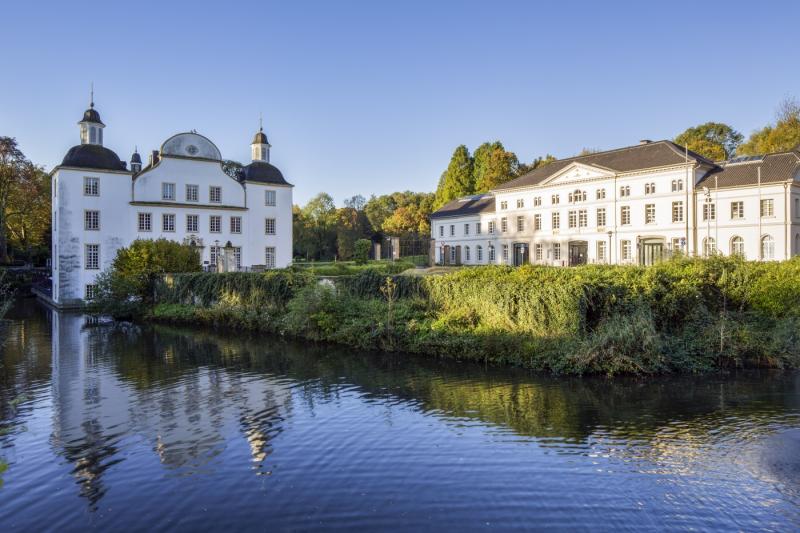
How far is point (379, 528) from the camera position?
617cm

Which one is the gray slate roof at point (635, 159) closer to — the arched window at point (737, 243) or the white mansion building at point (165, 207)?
the arched window at point (737, 243)

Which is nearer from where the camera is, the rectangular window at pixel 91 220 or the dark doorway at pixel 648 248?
the rectangular window at pixel 91 220

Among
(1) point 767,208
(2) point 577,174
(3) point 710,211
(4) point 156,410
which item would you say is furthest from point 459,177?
(4) point 156,410

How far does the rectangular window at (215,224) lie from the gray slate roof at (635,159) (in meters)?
26.3

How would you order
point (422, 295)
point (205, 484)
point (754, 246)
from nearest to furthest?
point (205, 484) → point (422, 295) → point (754, 246)

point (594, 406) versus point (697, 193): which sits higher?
point (697, 193)

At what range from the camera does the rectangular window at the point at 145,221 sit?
37.5 meters

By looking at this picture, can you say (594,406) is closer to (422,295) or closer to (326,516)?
(326,516)

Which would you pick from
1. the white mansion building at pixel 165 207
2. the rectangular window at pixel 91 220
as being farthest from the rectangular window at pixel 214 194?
the rectangular window at pixel 91 220

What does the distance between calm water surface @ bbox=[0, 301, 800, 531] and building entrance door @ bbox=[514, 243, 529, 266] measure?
37227mm

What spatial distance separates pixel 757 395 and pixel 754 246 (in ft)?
98.5

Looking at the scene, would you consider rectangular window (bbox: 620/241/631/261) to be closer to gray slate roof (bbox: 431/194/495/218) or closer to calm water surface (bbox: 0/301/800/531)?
gray slate roof (bbox: 431/194/495/218)

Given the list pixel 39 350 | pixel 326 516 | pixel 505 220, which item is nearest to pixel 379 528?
pixel 326 516

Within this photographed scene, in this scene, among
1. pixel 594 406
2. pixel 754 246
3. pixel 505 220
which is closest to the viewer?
pixel 594 406
